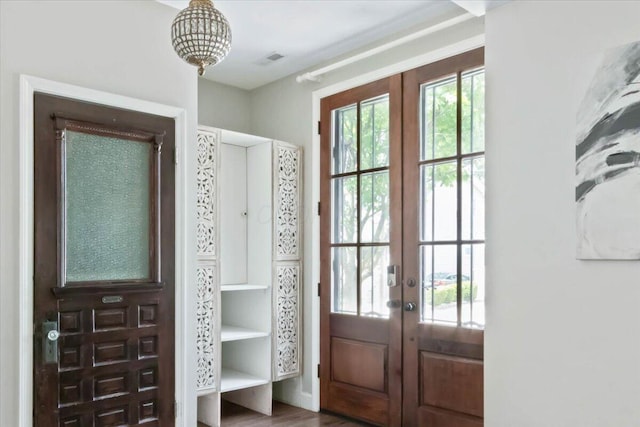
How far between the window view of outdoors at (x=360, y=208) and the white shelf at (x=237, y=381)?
31.8 inches

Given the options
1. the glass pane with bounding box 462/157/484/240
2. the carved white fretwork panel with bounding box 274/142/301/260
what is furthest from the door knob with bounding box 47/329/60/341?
the glass pane with bounding box 462/157/484/240

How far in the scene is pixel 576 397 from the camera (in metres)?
2.49

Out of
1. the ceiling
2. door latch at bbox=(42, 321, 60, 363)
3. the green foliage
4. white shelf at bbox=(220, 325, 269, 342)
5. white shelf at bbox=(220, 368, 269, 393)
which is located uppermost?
the ceiling

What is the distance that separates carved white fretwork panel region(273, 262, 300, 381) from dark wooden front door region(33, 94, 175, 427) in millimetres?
1059

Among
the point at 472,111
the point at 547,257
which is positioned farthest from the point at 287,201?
the point at 547,257

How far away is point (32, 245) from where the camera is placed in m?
2.66

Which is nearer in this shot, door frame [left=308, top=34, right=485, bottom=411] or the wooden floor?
the wooden floor

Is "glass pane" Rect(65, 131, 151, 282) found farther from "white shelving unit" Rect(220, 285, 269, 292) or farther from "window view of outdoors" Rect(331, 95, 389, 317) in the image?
"window view of outdoors" Rect(331, 95, 389, 317)

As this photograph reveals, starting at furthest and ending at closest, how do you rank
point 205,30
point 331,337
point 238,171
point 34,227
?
point 238,171 → point 331,337 → point 34,227 → point 205,30

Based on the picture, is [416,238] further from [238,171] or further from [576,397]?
[238,171]

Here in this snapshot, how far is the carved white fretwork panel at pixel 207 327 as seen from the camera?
3.59 metres

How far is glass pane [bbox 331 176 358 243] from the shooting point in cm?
392

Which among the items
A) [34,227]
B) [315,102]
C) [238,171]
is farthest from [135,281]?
[315,102]

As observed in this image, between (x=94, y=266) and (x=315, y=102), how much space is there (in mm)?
2148
